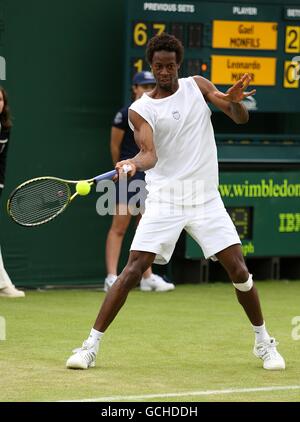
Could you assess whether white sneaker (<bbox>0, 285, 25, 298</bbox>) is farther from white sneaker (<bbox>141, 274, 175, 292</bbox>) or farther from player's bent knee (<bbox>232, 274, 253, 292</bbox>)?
player's bent knee (<bbox>232, 274, 253, 292</bbox>)

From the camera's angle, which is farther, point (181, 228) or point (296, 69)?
point (296, 69)

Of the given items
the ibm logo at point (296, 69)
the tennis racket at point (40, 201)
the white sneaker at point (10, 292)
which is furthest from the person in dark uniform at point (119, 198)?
the tennis racket at point (40, 201)

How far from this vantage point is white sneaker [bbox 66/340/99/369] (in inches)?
295

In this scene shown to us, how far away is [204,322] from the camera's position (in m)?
9.89

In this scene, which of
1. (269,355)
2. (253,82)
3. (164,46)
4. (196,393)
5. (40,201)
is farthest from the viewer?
(253,82)

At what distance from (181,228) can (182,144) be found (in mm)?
541

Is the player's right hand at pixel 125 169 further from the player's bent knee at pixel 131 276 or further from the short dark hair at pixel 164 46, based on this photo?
the short dark hair at pixel 164 46

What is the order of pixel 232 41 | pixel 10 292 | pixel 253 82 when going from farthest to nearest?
pixel 253 82 → pixel 232 41 → pixel 10 292

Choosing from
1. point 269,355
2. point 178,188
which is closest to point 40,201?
point 178,188

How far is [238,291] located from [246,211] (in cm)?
490

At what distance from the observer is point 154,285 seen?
11891 mm

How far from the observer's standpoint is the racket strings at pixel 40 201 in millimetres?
7703

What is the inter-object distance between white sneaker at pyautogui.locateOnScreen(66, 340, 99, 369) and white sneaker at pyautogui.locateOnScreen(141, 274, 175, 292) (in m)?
4.30

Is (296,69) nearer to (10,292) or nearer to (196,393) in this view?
(10,292)
